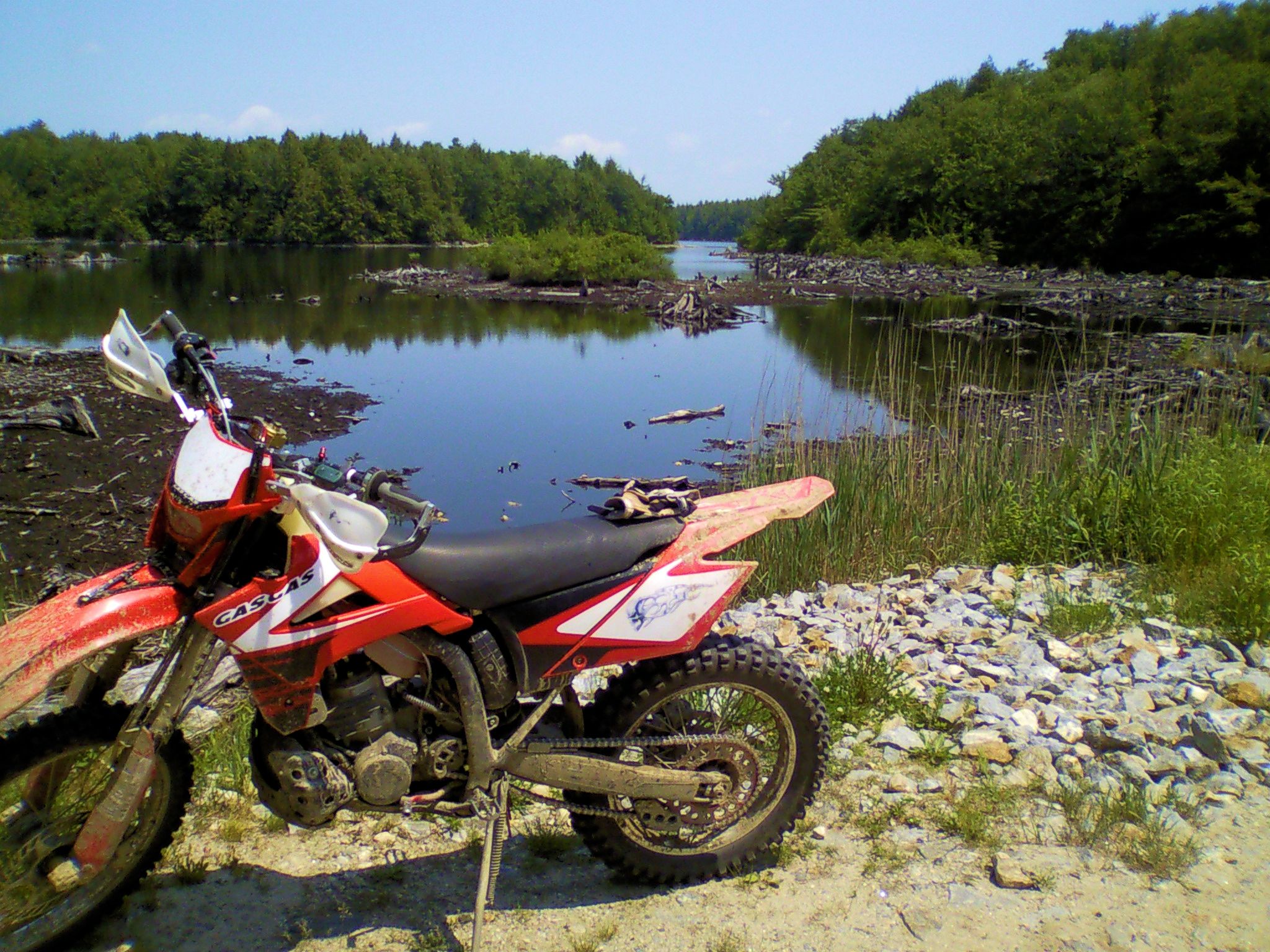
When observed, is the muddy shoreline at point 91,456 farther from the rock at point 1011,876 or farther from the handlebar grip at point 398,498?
the rock at point 1011,876

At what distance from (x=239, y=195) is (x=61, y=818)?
98165 millimetres

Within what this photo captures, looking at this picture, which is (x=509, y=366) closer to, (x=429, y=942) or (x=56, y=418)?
(x=56, y=418)

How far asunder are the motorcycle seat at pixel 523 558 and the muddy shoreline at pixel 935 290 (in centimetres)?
2638

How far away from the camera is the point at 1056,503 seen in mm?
6316

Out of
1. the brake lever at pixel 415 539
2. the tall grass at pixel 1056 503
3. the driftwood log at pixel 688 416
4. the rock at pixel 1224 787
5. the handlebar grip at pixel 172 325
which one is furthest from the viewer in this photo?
the driftwood log at pixel 688 416

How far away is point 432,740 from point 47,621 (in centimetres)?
100

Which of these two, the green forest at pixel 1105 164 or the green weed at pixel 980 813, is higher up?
the green forest at pixel 1105 164

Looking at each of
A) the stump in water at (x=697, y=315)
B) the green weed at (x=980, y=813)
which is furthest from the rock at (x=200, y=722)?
the stump in water at (x=697, y=315)

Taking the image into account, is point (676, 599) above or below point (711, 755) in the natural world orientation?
above

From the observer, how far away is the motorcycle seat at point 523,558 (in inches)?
95.9

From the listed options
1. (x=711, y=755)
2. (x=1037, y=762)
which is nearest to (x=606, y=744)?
(x=711, y=755)

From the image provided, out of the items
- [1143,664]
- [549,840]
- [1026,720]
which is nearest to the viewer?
[549,840]

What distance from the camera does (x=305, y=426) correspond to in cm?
1563

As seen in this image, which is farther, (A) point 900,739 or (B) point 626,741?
(A) point 900,739
